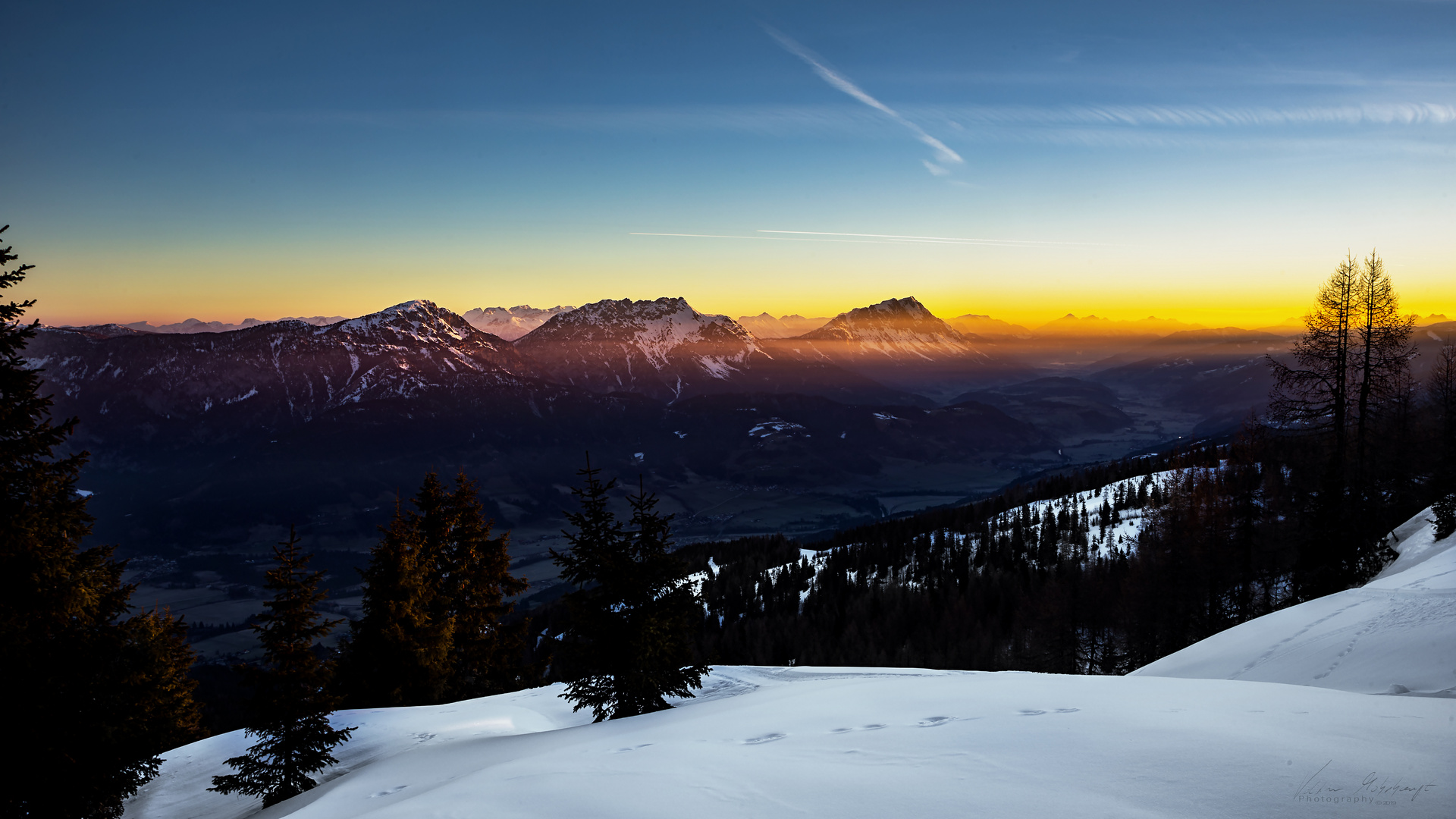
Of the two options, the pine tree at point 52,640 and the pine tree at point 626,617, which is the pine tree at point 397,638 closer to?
the pine tree at point 626,617

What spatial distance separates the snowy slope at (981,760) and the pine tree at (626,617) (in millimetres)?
3456

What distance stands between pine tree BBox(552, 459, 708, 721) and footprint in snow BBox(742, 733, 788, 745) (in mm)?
7563

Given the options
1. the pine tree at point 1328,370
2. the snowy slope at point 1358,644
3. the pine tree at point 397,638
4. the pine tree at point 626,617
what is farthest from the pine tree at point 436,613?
the pine tree at point 1328,370

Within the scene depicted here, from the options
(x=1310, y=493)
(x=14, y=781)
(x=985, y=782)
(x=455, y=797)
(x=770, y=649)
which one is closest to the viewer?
(x=985, y=782)

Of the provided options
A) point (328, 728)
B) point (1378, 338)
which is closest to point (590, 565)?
point (328, 728)

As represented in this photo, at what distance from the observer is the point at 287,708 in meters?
17.2

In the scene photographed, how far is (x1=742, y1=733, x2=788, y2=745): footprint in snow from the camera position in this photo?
993 cm

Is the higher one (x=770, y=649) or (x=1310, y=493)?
(x=1310, y=493)

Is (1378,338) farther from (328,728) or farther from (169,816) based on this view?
(169,816)

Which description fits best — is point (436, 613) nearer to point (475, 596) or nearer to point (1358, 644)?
point (475, 596)

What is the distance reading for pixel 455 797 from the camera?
8461mm

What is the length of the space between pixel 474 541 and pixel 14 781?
16445mm

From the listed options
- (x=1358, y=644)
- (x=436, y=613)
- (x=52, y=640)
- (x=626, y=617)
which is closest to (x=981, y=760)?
(x=1358, y=644)

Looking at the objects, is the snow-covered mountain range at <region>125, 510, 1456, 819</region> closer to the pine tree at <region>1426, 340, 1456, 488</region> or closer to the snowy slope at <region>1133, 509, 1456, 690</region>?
the snowy slope at <region>1133, 509, 1456, 690</region>
